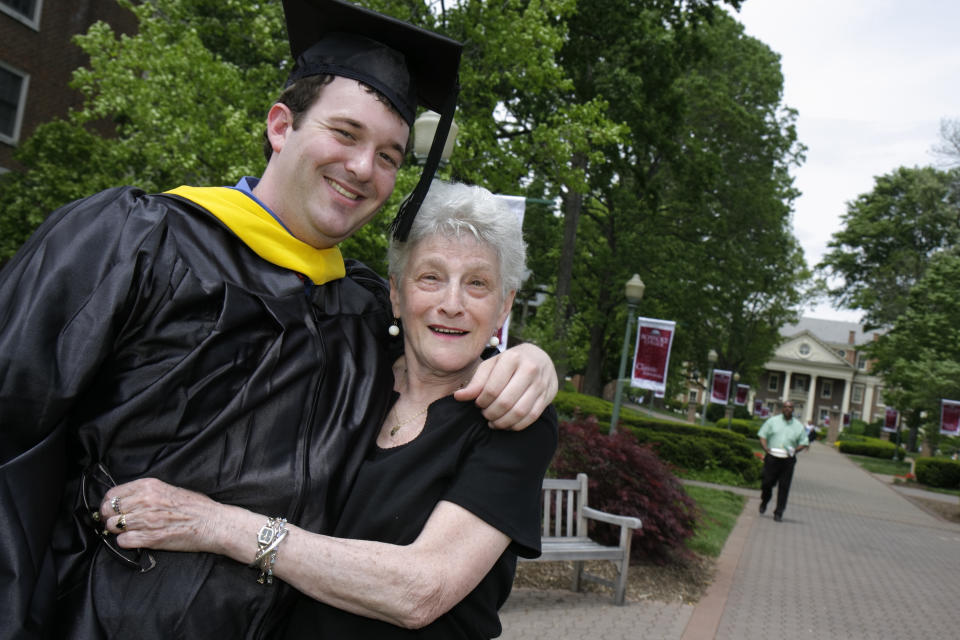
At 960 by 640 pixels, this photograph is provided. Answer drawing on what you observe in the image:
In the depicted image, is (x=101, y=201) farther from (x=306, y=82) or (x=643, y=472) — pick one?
(x=643, y=472)

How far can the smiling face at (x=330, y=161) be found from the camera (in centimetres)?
181

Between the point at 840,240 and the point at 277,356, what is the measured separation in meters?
50.1

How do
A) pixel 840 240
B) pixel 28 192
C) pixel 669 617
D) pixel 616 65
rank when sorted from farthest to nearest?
pixel 840 240 < pixel 616 65 < pixel 28 192 < pixel 669 617

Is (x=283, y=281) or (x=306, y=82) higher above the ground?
(x=306, y=82)

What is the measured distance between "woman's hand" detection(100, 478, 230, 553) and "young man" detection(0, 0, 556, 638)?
30 mm

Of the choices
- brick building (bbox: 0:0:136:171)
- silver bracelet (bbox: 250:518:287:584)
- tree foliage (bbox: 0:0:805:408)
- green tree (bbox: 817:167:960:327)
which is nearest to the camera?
silver bracelet (bbox: 250:518:287:584)

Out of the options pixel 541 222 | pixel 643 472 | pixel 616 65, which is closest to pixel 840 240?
pixel 541 222

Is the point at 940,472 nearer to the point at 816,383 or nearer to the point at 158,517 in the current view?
the point at 158,517

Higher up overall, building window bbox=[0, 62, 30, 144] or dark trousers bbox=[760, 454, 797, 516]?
building window bbox=[0, 62, 30, 144]

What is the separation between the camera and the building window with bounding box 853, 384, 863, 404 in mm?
86125

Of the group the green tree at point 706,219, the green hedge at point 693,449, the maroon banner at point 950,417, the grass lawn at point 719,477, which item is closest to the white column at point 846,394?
the green tree at point 706,219

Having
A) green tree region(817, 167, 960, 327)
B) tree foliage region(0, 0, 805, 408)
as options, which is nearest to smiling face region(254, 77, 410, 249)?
tree foliage region(0, 0, 805, 408)

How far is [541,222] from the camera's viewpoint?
22.8m

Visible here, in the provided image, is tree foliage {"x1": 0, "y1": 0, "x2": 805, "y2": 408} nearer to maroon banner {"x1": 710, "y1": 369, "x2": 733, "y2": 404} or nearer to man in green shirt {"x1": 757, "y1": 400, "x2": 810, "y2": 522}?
man in green shirt {"x1": 757, "y1": 400, "x2": 810, "y2": 522}
